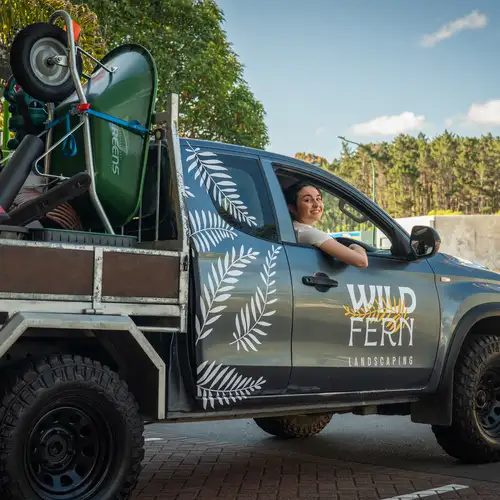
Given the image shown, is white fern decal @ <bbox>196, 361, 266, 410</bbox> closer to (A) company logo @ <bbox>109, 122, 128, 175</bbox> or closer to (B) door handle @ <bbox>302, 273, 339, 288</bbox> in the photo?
(B) door handle @ <bbox>302, 273, 339, 288</bbox>

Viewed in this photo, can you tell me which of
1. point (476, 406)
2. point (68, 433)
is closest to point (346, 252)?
point (476, 406)

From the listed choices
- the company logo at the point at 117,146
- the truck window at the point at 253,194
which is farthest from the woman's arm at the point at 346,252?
the company logo at the point at 117,146

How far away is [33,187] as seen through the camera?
489 cm

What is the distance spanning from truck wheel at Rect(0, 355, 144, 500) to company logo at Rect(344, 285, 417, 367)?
164cm

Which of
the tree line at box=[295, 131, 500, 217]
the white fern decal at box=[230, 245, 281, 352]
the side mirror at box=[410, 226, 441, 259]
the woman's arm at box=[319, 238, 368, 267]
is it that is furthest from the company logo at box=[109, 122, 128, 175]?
the tree line at box=[295, 131, 500, 217]

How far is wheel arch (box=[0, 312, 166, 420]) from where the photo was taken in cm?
410

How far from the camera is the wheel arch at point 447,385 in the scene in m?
6.10

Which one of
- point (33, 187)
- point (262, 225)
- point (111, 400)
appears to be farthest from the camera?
point (262, 225)

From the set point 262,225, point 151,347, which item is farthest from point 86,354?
point 262,225

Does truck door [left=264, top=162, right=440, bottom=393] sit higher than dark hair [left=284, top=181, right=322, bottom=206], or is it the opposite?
dark hair [left=284, top=181, right=322, bottom=206]

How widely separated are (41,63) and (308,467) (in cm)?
331

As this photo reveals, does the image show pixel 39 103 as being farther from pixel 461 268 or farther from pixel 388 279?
pixel 461 268

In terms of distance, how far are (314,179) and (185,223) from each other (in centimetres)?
128

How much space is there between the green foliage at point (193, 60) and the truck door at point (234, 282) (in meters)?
18.5
